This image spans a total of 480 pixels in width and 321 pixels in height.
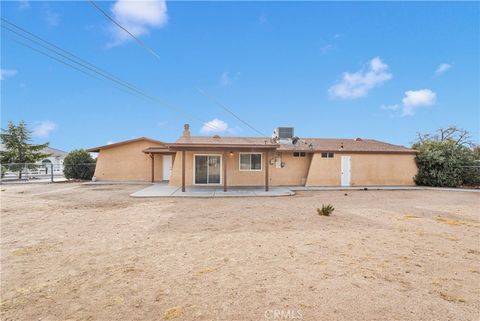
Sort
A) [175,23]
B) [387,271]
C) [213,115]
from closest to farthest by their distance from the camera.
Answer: [387,271] < [175,23] < [213,115]

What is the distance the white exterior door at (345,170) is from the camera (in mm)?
14836

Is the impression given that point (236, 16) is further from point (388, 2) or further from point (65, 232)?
point (65, 232)

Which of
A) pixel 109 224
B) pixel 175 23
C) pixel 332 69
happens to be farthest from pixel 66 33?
pixel 332 69

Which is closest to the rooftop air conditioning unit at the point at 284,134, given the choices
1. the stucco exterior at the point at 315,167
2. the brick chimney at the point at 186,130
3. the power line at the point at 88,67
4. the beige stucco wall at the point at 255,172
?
the stucco exterior at the point at 315,167

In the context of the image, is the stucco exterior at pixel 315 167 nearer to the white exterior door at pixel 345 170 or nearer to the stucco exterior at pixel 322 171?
the stucco exterior at pixel 322 171

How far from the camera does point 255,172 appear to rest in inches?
567

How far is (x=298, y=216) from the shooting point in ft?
23.1

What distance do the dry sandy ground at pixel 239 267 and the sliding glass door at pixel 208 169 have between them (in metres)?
7.39

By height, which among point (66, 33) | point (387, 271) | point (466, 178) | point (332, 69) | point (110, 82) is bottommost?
point (387, 271)

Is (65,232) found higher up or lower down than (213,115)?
lower down

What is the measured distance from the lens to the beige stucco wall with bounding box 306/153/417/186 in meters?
14.7

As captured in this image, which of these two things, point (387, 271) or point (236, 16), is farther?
point (236, 16)

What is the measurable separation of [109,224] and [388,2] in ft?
53.6

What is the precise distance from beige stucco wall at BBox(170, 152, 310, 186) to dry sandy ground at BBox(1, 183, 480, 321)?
23.7 ft
